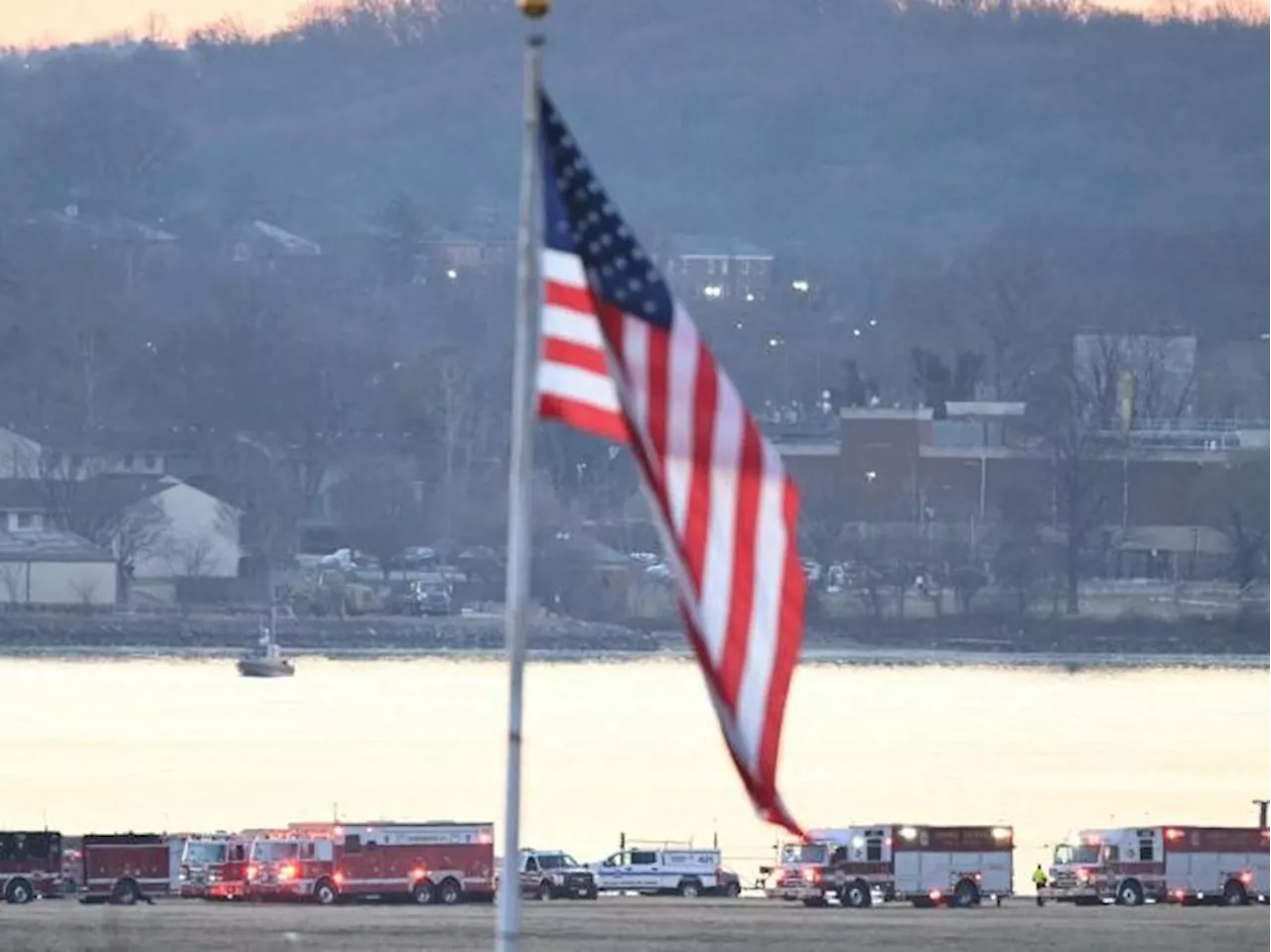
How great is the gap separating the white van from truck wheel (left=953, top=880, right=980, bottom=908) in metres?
2.00

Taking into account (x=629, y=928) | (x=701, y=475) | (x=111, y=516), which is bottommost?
(x=629, y=928)

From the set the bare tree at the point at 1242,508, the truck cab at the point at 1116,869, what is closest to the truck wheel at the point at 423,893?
the truck cab at the point at 1116,869

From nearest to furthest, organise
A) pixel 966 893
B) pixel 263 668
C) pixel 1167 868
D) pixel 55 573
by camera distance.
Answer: pixel 966 893 < pixel 1167 868 < pixel 263 668 < pixel 55 573

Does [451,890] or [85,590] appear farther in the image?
[85,590]

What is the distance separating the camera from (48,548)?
109 meters

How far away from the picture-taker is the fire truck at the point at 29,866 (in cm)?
3572

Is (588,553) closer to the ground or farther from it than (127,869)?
farther from it

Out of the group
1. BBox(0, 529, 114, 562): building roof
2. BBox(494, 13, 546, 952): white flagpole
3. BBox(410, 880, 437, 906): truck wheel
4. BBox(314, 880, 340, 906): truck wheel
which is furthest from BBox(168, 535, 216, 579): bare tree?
BBox(494, 13, 546, 952): white flagpole

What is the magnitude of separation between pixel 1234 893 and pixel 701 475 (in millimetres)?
26686

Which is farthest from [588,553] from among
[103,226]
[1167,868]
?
[1167,868]

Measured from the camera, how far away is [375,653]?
3986 inches

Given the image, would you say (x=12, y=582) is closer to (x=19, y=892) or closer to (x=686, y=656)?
(x=686, y=656)

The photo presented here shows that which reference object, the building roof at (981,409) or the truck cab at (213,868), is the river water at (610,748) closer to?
the truck cab at (213,868)

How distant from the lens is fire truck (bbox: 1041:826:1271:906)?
38719 millimetres
